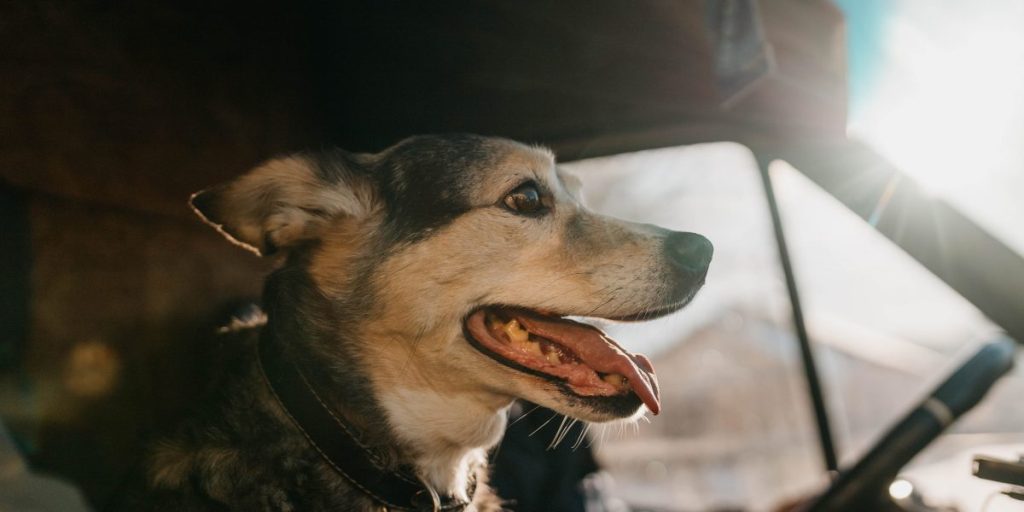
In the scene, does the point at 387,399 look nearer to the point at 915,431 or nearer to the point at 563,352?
the point at 563,352

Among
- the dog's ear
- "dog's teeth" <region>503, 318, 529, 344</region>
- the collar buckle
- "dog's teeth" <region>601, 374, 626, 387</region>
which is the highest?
the dog's ear

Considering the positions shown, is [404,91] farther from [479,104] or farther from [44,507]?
[44,507]

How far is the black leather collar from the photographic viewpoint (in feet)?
5.73

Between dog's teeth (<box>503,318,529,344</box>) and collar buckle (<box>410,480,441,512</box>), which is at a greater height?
dog's teeth (<box>503,318,529,344</box>)

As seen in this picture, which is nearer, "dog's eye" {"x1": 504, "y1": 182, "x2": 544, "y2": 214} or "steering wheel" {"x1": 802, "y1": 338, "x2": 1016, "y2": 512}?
"steering wheel" {"x1": 802, "y1": 338, "x2": 1016, "y2": 512}

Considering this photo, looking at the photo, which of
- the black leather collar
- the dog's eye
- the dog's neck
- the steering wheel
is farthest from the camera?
the dog's eye

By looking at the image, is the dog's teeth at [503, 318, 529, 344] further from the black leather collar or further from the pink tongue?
the black leather collar

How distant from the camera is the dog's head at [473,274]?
1.90 meters

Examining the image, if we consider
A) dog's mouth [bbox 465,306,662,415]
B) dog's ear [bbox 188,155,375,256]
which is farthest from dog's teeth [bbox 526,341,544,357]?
dog's ear [bbox 188,155,375,256]

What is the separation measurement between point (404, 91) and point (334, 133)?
0.42 meters

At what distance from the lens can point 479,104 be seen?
304 centimetres

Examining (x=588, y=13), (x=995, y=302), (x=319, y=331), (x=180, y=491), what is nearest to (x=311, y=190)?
(x=319, y=331)

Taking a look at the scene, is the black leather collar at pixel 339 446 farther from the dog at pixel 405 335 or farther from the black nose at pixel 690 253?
the black nose at pixel 690 253

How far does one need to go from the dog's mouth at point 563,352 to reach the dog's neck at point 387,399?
0.20 m
